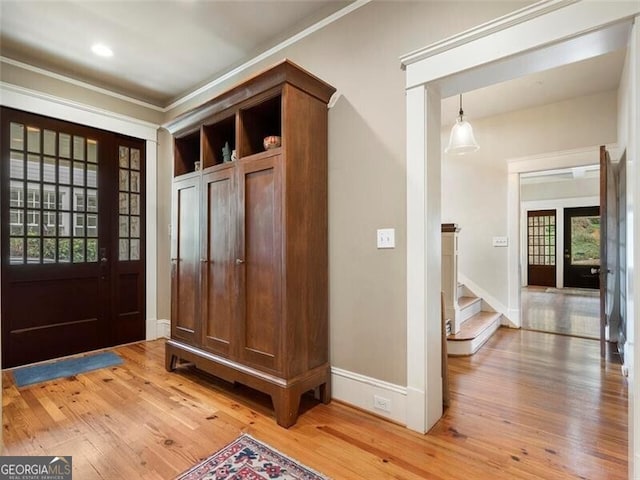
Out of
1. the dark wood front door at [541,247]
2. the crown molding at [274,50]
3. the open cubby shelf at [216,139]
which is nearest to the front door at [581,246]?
the dark wood front door at [541,247]

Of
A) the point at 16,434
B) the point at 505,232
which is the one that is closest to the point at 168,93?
the point at 16,434

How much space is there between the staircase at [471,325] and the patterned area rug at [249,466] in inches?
89.2

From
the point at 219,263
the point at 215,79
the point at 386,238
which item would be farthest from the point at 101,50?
the point at 386,238

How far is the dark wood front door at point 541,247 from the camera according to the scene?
30.4ft

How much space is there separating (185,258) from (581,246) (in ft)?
33.8

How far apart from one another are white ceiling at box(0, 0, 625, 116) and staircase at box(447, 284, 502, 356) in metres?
2.76

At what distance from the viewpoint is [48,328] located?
3246 millimetres

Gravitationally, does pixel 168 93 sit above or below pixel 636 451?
above

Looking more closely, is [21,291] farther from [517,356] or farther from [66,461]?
[517,356]

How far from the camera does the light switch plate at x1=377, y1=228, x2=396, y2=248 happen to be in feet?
6.99

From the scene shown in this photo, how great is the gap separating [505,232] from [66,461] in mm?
5142

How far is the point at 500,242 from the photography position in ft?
15.3

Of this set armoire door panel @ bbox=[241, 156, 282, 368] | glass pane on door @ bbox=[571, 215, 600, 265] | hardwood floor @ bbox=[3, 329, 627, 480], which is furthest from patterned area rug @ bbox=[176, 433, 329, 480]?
glass pane on door @ bbox=[571, 215, 600, 265]

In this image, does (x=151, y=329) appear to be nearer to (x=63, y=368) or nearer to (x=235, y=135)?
(x=63, y=368)
